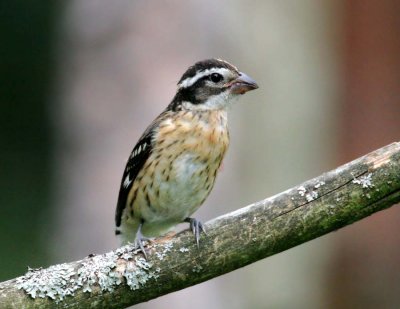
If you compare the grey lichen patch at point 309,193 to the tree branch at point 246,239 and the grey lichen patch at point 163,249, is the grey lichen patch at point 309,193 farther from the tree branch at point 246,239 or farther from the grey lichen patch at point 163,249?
the grey lichen patch at point 163,249

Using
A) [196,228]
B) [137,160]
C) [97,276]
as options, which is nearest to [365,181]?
[196,228]

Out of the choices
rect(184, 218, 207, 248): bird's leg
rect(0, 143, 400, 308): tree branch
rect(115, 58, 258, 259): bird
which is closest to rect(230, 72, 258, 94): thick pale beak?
rect(115, 58, 258, 259): bird

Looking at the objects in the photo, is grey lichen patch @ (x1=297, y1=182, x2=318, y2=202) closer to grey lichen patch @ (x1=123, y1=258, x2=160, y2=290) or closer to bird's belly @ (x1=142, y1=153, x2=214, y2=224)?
grey lichen patch @ (x1=123, y1=258, x2=160, y2=290)

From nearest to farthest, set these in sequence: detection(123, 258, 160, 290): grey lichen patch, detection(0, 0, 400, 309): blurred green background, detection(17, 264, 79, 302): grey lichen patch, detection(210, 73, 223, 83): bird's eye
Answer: detection(17, 264, 79, 302): grey lichen patch, detection(123, 258, 160, 290): grey lichen patch, detection(210, 73, 223, 83): bird's eye, detection(0, 0, 400, 309): blurred green background

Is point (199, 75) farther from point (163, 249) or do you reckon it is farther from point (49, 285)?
point (49, 285)

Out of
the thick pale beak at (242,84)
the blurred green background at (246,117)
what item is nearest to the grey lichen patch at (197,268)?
the thick pale beak at (242,84)
